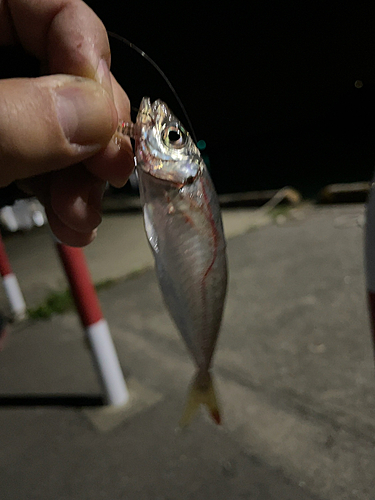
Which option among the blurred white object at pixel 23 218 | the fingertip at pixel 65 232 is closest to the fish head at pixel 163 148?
the fingertip at pixel 65 232

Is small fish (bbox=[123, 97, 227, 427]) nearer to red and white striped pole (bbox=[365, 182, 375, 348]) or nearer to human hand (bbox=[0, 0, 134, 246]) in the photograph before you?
human hand (bbox=[0, 0, 134, 246])

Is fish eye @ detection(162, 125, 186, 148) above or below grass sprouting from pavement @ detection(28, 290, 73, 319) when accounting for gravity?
above

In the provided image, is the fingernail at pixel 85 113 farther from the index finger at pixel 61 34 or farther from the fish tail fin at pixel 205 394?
the fish tail fin at pixel 205 394

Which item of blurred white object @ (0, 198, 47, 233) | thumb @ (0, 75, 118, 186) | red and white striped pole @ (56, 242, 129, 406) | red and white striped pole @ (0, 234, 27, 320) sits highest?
thumb @ (0, 75, 118, 186)

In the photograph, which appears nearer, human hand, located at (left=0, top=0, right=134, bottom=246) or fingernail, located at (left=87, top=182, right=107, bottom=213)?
human hand, located at (left=0, top=0, right=134, bottom=246)

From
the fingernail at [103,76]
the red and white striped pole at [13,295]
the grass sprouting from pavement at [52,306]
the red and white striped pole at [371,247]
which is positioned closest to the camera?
the fingernail at [103,76]

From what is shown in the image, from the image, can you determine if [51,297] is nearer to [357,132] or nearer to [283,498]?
[283,498]

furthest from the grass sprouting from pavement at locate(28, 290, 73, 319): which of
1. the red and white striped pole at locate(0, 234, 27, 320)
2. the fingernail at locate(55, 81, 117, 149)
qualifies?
the fingernail at locate(55, 81, 117, 149)
